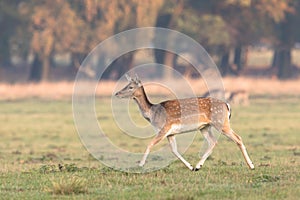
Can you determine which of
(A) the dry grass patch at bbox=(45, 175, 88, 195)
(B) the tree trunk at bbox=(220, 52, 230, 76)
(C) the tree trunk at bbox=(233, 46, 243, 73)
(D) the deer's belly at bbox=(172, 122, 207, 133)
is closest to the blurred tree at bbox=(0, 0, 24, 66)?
(B) the tree trunk at bbox=(220, 52, 230, 76)

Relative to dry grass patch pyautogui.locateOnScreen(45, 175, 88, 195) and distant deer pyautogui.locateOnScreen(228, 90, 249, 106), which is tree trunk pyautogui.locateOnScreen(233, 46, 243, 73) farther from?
dry grass patch pyautogui.locateOnScreen(45, 175, 88, 195)

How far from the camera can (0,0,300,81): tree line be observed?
57.8 meters

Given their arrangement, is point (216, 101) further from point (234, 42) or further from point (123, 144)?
point (234, 42)

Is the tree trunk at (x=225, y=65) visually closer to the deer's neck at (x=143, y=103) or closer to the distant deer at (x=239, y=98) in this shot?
the distant deer at (x=239, y=98)

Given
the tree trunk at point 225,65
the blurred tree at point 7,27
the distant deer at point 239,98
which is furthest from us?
the tree trunk at point 225,65

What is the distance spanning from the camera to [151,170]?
1487 centimetres

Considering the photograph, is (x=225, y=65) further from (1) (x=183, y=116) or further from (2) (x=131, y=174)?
(2) (x=131, y=174)

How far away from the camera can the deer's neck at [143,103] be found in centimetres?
1552

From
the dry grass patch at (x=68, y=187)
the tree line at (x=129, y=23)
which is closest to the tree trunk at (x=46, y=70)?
the tree line at (x=129, y=23)

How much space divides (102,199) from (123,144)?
51.9 ft

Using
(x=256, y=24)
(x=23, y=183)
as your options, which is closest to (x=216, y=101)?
(x=23, y=183)

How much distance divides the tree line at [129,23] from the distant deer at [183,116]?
41.8 m

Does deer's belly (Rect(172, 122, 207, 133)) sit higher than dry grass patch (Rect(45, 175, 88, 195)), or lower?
higher

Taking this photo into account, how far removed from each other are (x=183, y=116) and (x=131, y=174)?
1.44 metres
